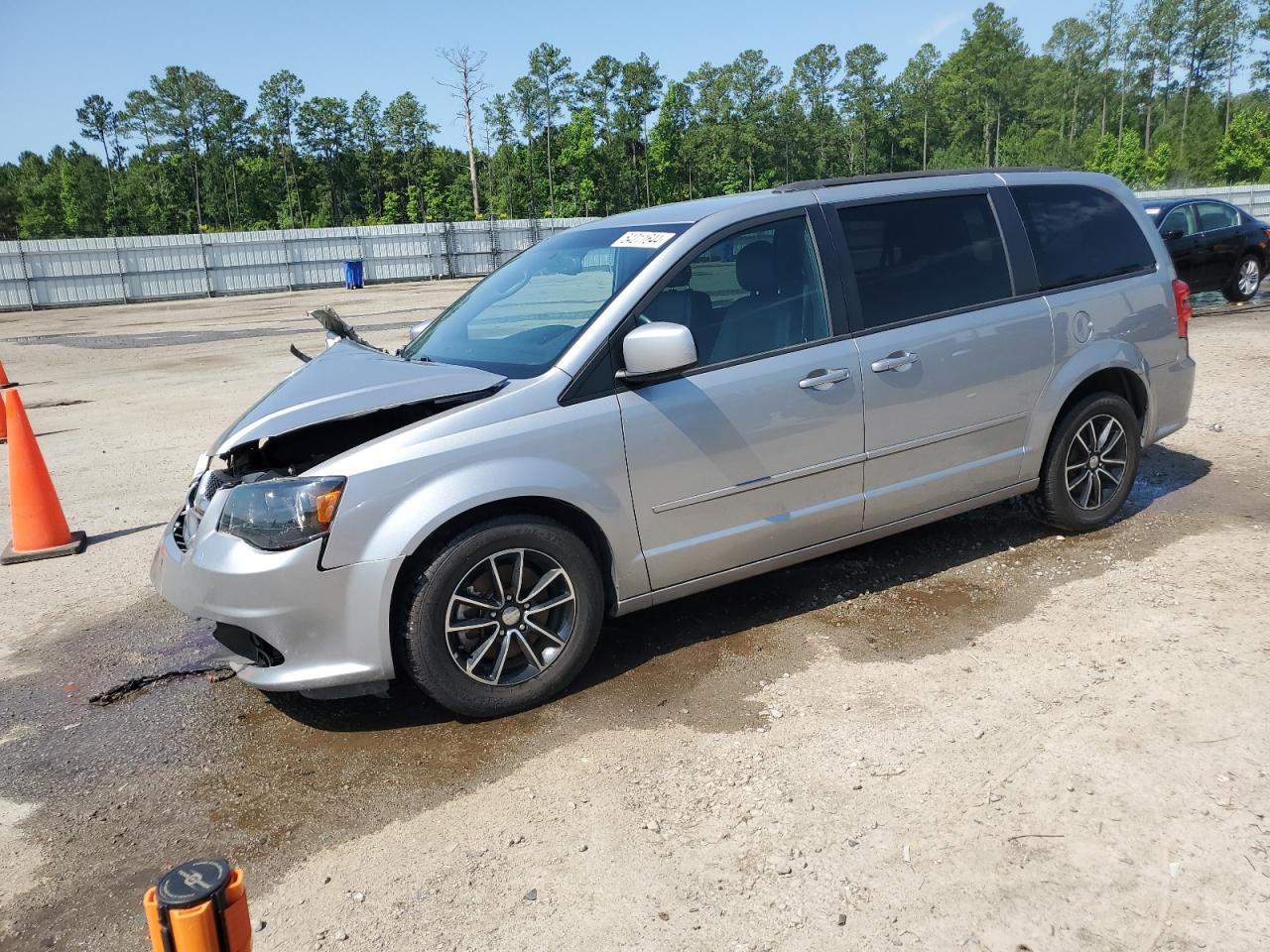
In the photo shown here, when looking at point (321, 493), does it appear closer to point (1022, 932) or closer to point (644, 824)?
point (644, 824)

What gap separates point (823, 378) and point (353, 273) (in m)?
34.7

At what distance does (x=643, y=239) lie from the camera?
4.25 meters

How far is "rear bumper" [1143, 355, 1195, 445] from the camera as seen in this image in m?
5.41

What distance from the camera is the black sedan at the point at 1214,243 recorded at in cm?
1462

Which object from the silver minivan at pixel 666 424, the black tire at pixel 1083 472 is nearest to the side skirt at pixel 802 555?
the silver minivan at pixel 666 424

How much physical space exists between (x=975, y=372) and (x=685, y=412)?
163cm

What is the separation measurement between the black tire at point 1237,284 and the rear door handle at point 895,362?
14.0 m

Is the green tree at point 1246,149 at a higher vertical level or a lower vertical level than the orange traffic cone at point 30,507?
higher

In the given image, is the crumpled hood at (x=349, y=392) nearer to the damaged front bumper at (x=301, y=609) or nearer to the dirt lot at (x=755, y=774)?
the damaged front bumper at (x=301, y=609)

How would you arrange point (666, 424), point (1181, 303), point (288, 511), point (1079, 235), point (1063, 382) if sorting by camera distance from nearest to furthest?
point (288, 511) < point (666, 424) < point (1063, 382) < point (1079, 235) < point (1181, 303)

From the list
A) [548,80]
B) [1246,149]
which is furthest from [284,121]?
[1246,149]

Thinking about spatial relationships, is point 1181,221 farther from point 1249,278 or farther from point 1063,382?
point 1063,382

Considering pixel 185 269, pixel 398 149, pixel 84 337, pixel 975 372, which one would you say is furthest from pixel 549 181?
pixel 975 372

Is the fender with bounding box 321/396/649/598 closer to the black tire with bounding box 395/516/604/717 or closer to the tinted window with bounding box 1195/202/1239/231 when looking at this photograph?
the black tire with bounding box 395/516/604/717
